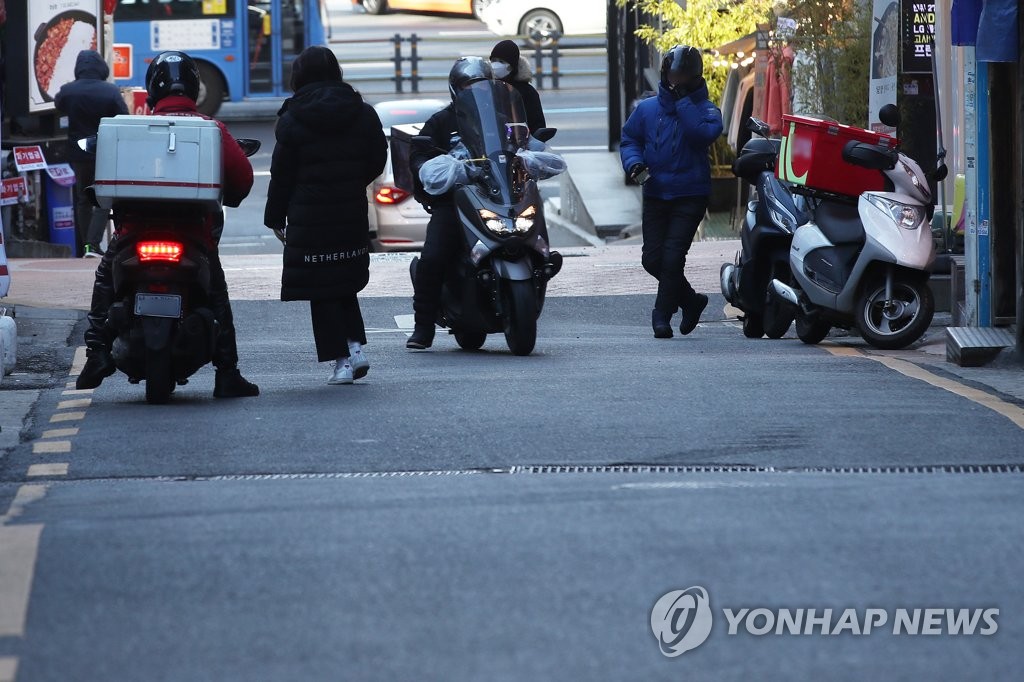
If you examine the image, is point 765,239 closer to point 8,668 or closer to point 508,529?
point 508,529

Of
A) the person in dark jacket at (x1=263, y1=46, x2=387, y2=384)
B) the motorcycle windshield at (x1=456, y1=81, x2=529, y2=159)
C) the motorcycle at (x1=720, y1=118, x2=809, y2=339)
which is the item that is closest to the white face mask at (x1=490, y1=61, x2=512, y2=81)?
the motorcycle windshield at (x1=456, y1=81, x2=529, y2=159)

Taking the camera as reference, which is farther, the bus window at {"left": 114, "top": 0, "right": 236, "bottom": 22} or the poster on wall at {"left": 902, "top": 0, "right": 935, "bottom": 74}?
the bus window at {"left": 114, "top": 0, "right": 236, "bottom": 22}

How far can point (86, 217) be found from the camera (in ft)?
69.9

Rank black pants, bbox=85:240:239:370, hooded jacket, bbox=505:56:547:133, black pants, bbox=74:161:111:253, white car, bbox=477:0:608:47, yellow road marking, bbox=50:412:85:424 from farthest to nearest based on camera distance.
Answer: white car, bbox=477:0:608:47
black pants, bbox=74:161:111:253
hooded jacket, bbox=505:56:547:133
black pants, bbox=85:240:239:370
yellow road marking, bbox=50:412:85:424

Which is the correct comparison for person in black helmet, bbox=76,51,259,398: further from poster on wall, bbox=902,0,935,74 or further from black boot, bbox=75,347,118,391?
poster on wall, bbox=902,0,935,74

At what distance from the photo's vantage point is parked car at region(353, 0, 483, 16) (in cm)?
4712

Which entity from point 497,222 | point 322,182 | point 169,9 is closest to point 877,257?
point 497,222

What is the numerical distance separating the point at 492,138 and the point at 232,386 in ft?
8.69

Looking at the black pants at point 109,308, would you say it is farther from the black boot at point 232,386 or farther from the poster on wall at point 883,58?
the poster on wall at point 883,58

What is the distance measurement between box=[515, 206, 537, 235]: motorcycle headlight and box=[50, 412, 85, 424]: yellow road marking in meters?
3.15

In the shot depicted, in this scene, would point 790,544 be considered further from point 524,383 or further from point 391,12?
point 391,12

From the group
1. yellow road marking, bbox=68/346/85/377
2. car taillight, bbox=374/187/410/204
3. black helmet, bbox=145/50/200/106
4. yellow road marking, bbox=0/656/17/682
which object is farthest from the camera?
car taillight, bbox=374/187/410/204

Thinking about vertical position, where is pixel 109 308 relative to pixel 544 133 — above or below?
below

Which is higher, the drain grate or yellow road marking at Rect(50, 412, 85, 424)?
the drain grate
